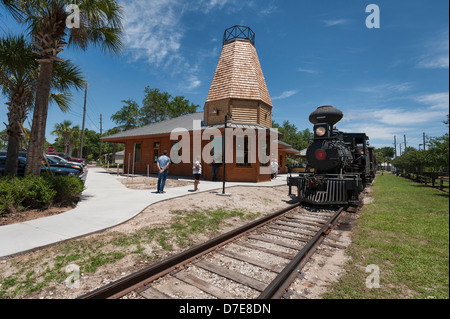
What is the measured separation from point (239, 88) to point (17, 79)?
11511 millimetres

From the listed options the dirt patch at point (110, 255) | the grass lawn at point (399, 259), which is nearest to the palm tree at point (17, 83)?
the dirt patch at point (110, 255)

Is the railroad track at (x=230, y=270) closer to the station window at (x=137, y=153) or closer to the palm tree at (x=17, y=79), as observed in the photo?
the palm tree at (x=17, y=79)

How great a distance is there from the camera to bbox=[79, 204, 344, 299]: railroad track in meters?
2.83

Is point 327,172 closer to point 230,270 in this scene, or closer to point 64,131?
point 230,270

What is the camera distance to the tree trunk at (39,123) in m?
7.04

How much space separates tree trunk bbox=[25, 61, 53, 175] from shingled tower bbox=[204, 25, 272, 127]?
9.78 meters

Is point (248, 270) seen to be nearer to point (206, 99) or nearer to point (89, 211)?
point (89, 211)

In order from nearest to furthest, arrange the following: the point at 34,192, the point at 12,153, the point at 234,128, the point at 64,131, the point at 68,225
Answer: the point at 68,225
the point at 34,192
the point at 12,153
the point at 234,128
the point at 64,131

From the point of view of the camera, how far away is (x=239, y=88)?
15016 millimetres

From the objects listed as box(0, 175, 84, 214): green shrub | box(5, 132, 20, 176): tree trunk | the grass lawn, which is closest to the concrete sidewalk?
box(0, 175, 84, 214): green shrub

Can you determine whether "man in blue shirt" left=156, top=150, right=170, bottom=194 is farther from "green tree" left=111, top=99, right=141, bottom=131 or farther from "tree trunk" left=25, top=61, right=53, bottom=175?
"green tree" left=111, top=99, right=141, bottom=131

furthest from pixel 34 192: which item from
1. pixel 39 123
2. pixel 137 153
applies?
pixel 137 153

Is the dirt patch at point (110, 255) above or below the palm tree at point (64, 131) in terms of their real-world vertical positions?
below
